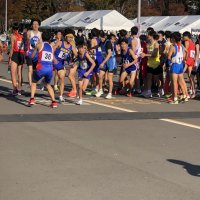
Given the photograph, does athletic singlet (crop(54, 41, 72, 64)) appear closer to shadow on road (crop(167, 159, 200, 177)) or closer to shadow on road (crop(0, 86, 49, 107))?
shadow on road (crop(0, 86, 49, 107))

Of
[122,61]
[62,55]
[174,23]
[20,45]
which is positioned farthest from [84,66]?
[174,23]

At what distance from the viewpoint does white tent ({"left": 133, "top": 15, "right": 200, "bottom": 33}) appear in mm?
37875

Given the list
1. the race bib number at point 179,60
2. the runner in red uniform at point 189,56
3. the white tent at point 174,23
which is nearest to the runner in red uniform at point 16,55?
the race bib number at point 179,60

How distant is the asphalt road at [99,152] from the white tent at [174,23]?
1015 inches

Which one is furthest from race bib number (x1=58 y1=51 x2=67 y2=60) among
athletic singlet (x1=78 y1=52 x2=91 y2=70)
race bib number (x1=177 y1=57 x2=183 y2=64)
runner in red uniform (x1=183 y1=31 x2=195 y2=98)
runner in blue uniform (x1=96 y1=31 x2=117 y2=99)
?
runner in red uniform (x1=183 y1=31 x2=195 y2=98)

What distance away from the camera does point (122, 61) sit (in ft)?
49.3

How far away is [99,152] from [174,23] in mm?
33358

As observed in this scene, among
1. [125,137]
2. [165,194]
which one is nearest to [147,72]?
[125,137]

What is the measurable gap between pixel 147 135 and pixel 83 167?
270 centimetres

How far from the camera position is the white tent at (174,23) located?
3788 cm

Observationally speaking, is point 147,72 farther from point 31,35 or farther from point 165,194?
point 165,194

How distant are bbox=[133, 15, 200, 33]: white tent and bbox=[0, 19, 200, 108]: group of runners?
2219cm

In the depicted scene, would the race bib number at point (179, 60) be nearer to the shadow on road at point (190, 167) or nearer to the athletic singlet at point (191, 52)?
the athletic singlet at point (191, 52)

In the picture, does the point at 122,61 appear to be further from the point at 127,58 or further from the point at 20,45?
the point at 20,45
